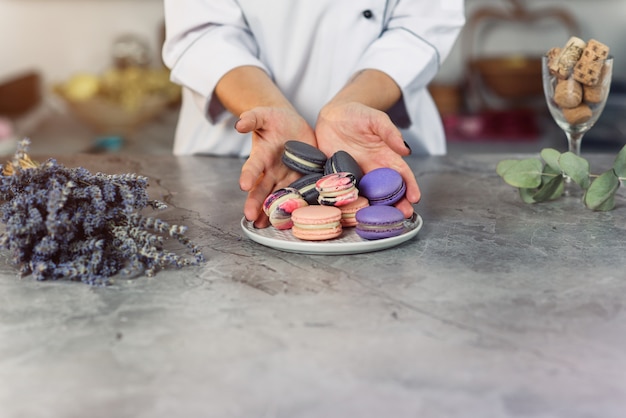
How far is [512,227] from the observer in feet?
3.46

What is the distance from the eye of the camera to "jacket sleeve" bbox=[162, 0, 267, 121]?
147 centimetres

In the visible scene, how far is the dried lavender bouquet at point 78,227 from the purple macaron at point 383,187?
243 millimetres

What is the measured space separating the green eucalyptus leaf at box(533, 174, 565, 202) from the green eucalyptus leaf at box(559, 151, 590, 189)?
0.16 ft

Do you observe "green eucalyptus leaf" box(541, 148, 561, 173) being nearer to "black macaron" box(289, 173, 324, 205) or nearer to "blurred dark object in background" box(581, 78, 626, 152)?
"black macaron" box(289, 173, 324, 205)

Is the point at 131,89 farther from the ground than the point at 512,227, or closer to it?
closer to it

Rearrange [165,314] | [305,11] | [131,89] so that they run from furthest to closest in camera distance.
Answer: [131,89] → [305,11] → [165,314]

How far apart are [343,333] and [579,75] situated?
62cm

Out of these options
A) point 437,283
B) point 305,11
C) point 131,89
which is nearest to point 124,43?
point 131,89

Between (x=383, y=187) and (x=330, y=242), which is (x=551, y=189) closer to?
(x=383, y=187)

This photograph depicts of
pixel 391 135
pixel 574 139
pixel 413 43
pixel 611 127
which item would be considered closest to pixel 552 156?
pixel 574 139

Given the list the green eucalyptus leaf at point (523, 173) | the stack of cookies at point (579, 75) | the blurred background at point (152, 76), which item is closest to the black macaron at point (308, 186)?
the green eucalyptus leaf at point (523, 173)

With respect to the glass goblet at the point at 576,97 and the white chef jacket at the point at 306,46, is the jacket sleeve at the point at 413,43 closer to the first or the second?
the white chef jacket at the point at 306,46

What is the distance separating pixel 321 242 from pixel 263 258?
72 mm

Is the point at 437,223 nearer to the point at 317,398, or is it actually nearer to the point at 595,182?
the point at 595,182
